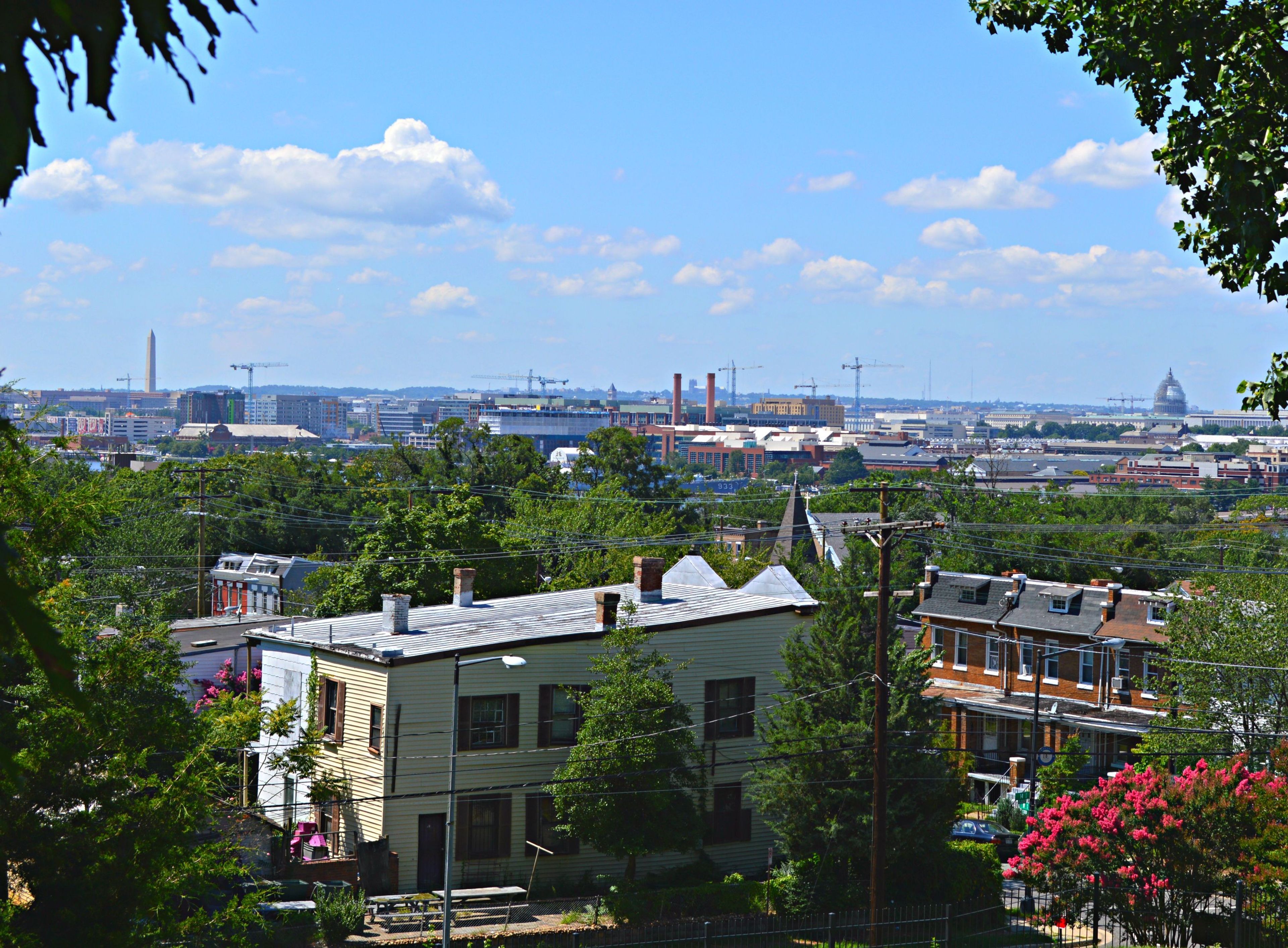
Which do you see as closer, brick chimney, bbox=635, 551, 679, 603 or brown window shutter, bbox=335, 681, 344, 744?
brown window shutter, bbox=335, 681, 344, 744

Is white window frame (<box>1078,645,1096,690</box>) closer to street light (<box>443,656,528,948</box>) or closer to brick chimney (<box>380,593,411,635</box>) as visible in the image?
brick chimney (<box>380,593,411,635</box>)

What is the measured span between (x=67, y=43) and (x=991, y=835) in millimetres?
47065

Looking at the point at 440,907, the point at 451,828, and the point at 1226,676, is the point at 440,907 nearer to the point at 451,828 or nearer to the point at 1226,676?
the point at 451,828

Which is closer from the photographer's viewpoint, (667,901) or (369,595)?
(667,901)

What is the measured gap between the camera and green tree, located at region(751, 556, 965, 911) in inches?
1350

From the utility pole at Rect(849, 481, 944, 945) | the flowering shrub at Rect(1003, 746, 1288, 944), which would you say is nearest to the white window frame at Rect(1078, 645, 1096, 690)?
the flowering shrub at Rect(1003, 746, 1288, 944)

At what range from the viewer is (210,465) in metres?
104

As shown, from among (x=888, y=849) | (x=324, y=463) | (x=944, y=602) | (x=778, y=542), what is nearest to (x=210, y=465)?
(x=324, y=463)

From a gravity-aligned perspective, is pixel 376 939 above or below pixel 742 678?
below

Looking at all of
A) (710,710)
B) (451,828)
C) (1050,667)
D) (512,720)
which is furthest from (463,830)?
(1050,667)

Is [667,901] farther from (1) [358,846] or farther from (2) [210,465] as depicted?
(2) [210,465]

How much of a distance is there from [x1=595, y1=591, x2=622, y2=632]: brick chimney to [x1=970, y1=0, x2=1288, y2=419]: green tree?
25169mm

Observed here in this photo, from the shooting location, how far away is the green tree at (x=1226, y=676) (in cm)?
4322

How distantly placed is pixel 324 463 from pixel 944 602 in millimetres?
66964
